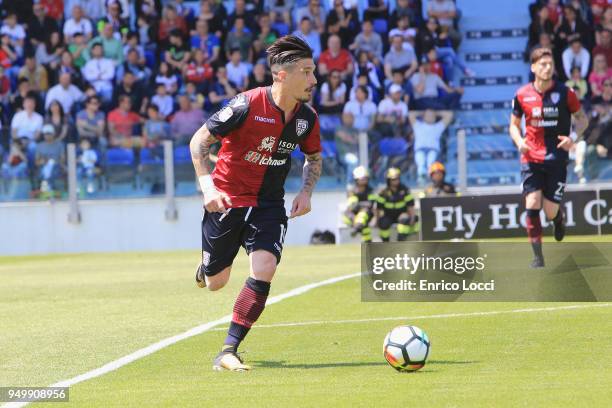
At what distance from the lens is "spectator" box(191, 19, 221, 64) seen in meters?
27.4

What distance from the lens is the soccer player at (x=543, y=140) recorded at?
1424cm

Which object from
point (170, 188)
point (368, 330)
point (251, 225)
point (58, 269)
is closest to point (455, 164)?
point (170, 188)

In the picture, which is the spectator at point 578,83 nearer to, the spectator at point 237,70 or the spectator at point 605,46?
the spectator at point 605,46

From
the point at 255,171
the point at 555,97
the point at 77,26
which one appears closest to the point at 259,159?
the point at 255,171

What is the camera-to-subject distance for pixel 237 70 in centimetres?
2677

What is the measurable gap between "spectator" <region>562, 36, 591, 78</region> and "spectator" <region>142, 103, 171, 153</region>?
8225 mm

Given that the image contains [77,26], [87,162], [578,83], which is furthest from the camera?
[77,26]

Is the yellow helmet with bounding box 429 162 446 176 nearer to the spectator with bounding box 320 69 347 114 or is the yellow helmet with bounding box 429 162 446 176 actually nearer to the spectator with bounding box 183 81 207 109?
the spectator with bounding box 320 69 347 114

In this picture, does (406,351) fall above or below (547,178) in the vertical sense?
above

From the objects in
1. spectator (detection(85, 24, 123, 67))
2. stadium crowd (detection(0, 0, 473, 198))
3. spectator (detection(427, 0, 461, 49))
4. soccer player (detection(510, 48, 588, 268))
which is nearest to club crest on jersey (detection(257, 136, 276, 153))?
soccer player (detection(510, 48, 588, 268))

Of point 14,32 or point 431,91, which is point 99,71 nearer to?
point 14,32

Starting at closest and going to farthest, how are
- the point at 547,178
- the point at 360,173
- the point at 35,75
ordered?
the point at 547,178, the point at 360,173, the point at 35,75

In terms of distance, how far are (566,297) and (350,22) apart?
16.6m

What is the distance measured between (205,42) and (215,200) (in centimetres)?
2050
